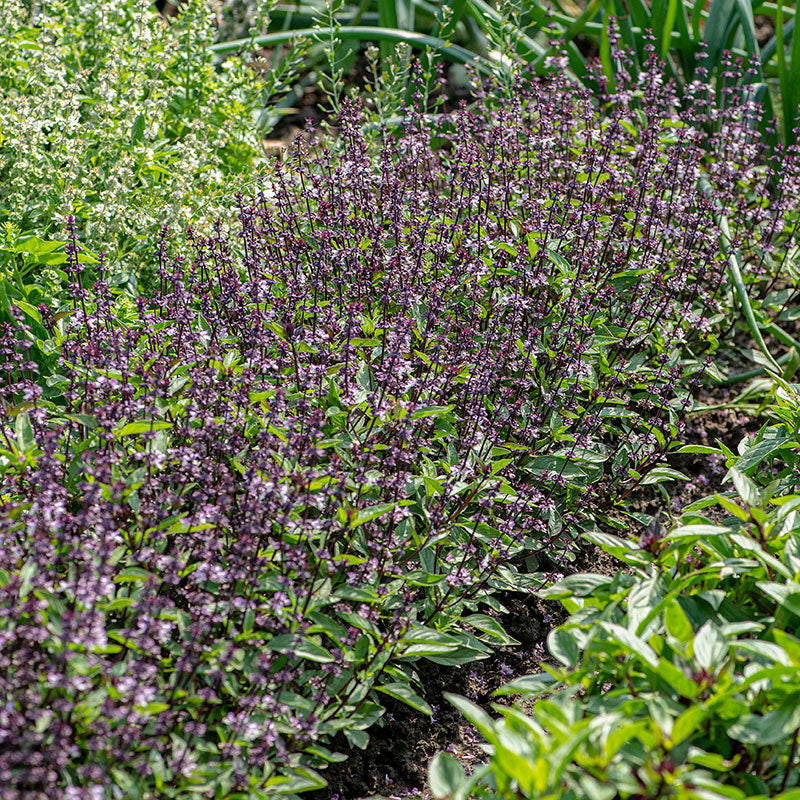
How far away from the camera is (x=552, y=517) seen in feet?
12.4

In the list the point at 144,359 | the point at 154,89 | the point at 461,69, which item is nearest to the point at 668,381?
the point at 144,359

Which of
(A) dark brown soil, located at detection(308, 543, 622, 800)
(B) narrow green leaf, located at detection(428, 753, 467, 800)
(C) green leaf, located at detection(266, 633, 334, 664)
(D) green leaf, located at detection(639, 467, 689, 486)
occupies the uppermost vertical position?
(C) green leaf, located at detection(266, 633, 334, 664)

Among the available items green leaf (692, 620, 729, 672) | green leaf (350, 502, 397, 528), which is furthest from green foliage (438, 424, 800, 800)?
green leaf (350, 502, 397, 528)

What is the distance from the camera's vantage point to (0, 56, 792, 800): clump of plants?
Result: 2539 millimetres

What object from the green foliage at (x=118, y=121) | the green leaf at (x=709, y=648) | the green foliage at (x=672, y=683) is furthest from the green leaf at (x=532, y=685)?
the green foliage at (x=118, y=121)

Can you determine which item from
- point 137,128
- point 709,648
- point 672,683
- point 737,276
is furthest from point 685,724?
point 137,128

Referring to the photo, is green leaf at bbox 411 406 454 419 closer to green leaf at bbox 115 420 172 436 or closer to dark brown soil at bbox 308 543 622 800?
green leaf at bbox 115 420 172 436

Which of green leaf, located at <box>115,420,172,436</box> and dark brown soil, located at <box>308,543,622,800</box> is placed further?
dark brown soil, located at <box>308,543,622,800</box>

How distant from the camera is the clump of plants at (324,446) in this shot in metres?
2.54

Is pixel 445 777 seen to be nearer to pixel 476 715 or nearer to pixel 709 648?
pixel 476 715

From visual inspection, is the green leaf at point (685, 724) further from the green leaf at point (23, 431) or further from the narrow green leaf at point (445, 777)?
the green leaf at point (23, 431)

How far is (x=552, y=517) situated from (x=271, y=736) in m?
1.66

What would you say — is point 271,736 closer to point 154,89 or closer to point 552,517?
point 552,517


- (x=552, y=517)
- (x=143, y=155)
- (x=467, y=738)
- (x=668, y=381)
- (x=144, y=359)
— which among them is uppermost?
(x=143, y=155)
